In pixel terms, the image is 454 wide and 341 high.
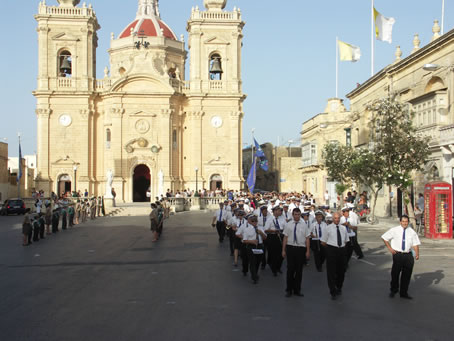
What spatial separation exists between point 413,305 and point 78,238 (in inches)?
645

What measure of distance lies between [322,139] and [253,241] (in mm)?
Answer: 39522

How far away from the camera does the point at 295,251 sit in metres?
11.5

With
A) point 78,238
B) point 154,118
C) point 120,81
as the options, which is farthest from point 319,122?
point 78,238

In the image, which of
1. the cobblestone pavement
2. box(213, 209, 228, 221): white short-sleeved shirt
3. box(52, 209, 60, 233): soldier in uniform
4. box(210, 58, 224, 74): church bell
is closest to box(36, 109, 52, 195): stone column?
box(210, 58, 224, 74): church bell

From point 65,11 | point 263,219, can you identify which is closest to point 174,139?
point 65,11

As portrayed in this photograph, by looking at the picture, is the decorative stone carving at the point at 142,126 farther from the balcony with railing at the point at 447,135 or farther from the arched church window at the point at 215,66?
the balcony with railing at the point at 447,135

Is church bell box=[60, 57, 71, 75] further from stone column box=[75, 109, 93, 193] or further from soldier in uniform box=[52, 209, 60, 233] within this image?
soldier in uniform box=[52, 209, 60, 233]

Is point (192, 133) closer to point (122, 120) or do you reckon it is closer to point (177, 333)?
point (122, 120)

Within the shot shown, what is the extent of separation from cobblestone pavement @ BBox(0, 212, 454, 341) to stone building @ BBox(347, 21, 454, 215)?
10185mm

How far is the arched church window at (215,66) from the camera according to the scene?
175 ft

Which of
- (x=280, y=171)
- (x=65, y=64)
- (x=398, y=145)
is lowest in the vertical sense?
(x=280, y=171)

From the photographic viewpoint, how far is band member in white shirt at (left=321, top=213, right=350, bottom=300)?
11.1 metres

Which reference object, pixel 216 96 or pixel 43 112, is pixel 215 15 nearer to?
pixel 216 96

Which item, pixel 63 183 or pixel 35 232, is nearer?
pixel 35 232
